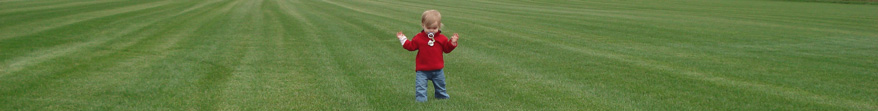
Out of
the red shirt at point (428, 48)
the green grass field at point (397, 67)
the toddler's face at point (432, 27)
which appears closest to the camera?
the toddler's face at point (432, 27)

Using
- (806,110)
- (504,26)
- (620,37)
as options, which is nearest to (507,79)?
(806,110)

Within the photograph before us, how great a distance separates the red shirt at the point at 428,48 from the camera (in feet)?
16.2

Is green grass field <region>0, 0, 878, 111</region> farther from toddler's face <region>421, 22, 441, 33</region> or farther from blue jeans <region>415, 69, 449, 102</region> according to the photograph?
toddler's face <region>421, 22, 441, 33</region>

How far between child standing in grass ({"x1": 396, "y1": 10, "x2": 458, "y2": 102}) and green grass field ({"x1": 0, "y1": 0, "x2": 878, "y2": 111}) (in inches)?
9.0

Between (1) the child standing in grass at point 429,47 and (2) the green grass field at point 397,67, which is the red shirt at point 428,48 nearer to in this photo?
(1) the child standing in grass at point 429,47

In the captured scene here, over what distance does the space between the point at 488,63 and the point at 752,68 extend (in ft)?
10.5

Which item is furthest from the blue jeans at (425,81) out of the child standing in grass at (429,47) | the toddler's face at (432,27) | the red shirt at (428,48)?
the toddler's face at (432,27)

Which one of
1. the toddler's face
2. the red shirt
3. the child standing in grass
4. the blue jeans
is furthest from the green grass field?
the toddler's face

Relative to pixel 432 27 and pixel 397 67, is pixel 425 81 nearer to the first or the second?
pixel 432 27

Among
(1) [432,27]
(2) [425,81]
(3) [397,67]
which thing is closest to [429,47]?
(1) [432,27]

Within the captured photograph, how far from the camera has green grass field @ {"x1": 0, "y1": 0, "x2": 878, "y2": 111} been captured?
17.9 feet

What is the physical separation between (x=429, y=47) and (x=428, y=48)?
16mm

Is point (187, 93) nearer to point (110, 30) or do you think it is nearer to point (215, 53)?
point (215, 53)

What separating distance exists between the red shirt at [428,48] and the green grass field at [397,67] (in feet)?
1.14
